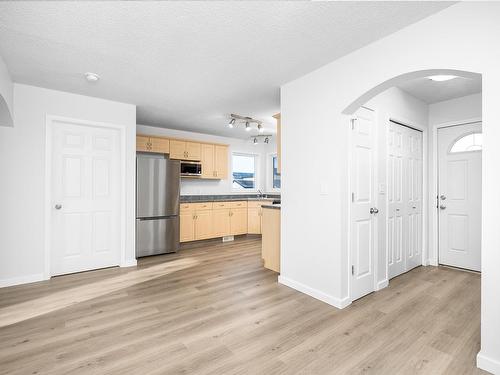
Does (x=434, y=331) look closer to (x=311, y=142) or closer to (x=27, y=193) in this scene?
(x=311, y=142)

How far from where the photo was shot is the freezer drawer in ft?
14.5

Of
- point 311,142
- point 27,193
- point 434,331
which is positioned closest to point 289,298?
point 434,331

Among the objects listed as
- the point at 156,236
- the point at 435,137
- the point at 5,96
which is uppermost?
the point at 5,96

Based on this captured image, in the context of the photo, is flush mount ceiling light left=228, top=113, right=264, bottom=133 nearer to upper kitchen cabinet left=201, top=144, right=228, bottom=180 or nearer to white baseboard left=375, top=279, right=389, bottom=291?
upper kitchen cabinet left=201, top=144, right=228, bottom=180

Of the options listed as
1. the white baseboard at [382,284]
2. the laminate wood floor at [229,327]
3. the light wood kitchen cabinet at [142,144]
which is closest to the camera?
the laminate wood floor at [229,327]

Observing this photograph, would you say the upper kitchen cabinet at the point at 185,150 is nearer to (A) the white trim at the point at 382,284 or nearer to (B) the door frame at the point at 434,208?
(A) the white trim at the point at 382,284

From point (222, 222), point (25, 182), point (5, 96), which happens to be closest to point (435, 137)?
point (222, 222)

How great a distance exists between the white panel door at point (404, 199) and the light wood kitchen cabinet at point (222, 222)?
11.1 feet

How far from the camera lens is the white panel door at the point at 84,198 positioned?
3.56 metres

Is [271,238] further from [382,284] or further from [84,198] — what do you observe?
[84,198]

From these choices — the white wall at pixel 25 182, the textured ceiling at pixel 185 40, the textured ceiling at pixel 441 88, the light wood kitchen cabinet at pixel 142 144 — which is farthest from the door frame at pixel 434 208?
the white wall at pixel 25 182

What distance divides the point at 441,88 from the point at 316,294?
3.04 meters

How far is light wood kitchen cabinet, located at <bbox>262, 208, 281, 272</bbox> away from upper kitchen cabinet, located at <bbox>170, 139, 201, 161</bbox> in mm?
2632

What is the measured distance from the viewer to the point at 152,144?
17.3 ft
